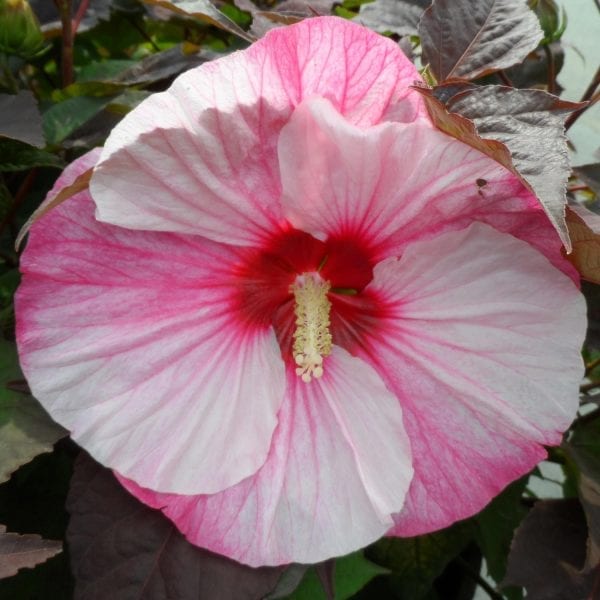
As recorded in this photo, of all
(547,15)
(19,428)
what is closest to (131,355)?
(19,428)

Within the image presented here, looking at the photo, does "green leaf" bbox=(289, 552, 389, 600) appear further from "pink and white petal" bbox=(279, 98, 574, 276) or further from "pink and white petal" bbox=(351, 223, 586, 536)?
"pink and white petal" bbox=(279, 98, 574, 276)

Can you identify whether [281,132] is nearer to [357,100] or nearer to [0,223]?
[357,100]

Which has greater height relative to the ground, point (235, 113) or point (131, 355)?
point (235, 113)

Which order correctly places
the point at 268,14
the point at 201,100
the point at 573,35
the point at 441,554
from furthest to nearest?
the point at 573,35, the point at 441,554, the point at 268,14, the point at 201,100

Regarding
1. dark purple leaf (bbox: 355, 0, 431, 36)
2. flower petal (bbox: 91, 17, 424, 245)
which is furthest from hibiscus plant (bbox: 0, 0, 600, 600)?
dark purple leaf (bbox: 355, 0, 431, 36)

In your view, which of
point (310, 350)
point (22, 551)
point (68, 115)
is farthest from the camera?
point (68, 115)

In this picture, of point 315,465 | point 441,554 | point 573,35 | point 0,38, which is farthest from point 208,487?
point 573,35

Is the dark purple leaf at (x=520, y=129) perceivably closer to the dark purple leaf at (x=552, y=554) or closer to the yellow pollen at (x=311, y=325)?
the yellow pollen at (x=311, y=325)

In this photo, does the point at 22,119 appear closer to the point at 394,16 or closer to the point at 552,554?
the point at 394,16
